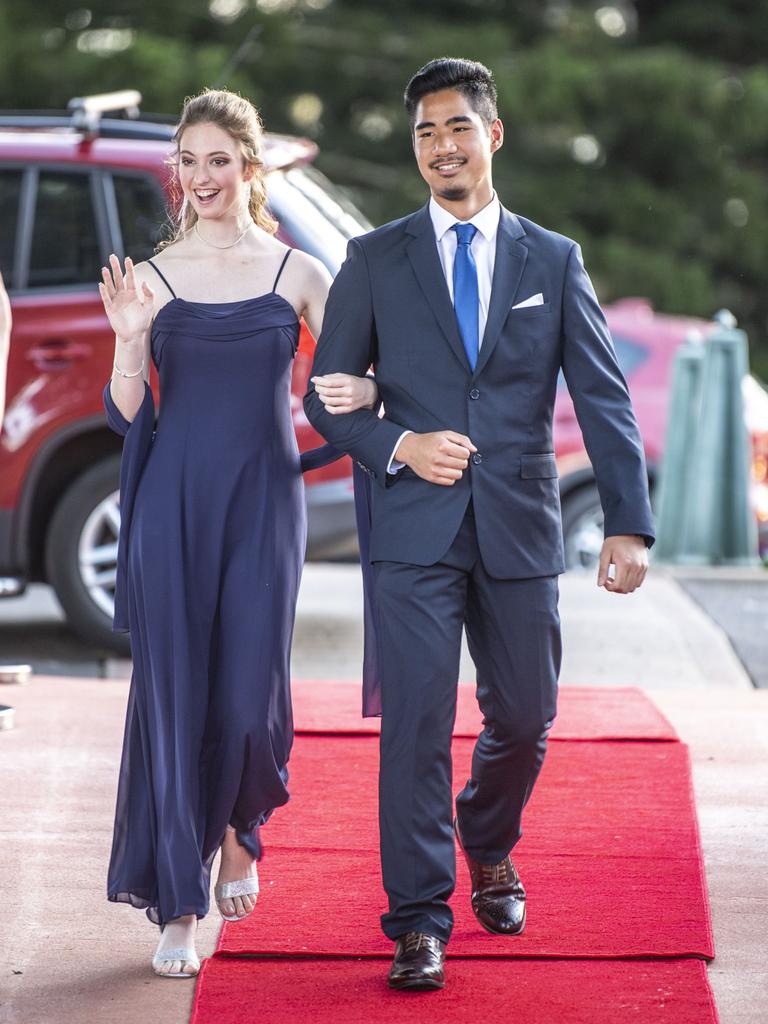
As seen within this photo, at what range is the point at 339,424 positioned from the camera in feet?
13.6

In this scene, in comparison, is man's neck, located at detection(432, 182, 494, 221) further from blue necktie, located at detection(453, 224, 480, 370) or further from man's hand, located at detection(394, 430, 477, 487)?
man's hand, located at detection(394, 430, 477, 487)

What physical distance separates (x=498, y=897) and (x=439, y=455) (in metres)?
1.05

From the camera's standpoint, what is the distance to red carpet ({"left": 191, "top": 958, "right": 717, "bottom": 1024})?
3754 millimetres

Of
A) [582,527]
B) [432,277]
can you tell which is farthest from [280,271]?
[582,527]

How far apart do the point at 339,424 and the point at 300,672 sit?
12.2 ft

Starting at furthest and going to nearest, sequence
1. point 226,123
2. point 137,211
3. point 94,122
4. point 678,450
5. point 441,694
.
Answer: point 678,450 → point 94,122 → point 137,211 → point 226,123 → point 441,694

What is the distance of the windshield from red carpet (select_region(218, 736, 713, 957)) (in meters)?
2.13

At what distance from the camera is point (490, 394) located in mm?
4109

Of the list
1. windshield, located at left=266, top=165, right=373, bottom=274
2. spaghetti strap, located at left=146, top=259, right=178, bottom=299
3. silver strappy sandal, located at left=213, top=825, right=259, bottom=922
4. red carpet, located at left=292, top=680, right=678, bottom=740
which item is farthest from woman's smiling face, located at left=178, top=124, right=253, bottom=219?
windshield, located at left=266, top=165, right=373, bottom=274

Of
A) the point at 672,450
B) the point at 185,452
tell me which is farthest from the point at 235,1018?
the point at 672,450

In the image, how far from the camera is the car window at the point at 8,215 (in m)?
7.73

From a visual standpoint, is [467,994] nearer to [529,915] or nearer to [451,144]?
[529,915]

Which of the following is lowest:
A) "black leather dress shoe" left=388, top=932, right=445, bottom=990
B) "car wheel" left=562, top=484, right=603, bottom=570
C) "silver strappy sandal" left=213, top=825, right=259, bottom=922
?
"car wheel" left=562, top=484, right=603, bottom=570

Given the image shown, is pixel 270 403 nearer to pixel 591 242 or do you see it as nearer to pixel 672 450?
pixel 672 450
